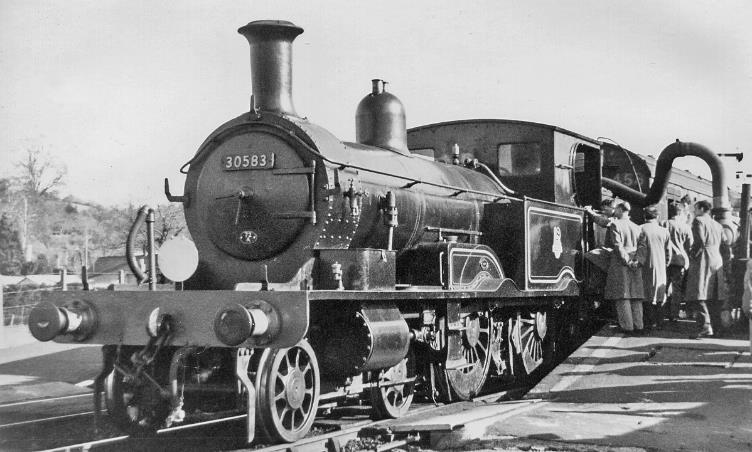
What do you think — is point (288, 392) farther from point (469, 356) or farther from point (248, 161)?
point (469, 356)

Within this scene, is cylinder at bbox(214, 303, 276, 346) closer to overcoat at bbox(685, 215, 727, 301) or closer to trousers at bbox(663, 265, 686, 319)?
overcoat at bbox(685, 215, 727, 301)

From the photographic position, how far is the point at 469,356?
7.76 m

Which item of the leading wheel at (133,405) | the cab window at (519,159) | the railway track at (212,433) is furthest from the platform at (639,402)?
the leading wheel at (133,405)

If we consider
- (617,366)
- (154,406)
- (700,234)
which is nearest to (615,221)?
(700,234)

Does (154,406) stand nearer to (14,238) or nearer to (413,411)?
(413,411)

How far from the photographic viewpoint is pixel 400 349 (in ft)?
20.5

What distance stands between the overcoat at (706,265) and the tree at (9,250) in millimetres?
21771

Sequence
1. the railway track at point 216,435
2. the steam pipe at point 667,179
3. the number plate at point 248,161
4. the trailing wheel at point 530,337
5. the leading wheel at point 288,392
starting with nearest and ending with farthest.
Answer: the leading wheel at point 288,392 < the railway track at point 216,435 < the number plate at point 248,161 < the trailing wheel at point 530,337 < the steam pipe at point 667,179

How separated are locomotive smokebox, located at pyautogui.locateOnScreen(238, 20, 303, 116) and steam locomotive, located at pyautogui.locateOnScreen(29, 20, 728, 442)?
0.5 inches

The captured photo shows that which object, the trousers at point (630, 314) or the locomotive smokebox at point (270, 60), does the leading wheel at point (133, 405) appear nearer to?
the locomotive smokebox at point (270, 60)

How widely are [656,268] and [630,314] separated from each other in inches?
24.6

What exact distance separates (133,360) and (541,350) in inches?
209

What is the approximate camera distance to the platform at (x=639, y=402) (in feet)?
17.4

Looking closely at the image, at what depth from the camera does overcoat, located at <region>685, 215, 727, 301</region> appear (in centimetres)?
920
